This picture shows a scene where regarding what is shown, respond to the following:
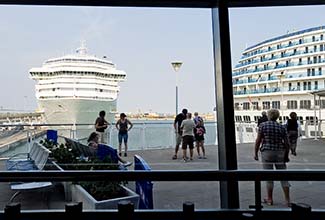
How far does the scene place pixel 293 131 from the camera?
354 centimetres

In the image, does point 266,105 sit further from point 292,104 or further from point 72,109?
point 72,109

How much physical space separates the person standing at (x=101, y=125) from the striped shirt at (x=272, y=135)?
165cm

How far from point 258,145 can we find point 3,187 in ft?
7.61

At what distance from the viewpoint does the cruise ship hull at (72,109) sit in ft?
10.4

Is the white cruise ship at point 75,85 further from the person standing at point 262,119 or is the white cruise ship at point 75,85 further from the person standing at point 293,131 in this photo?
the person standing at point 293,131

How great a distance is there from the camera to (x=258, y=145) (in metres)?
3.46

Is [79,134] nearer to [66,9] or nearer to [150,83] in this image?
[150,83]

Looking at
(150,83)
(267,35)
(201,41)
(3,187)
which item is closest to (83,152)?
(150,83)

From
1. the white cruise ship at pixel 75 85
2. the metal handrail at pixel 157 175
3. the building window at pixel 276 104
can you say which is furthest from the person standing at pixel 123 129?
the metal handrail at pixel 157 175

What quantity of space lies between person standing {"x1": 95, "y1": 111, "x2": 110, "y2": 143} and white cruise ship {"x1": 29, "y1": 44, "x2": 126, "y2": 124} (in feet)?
0.95

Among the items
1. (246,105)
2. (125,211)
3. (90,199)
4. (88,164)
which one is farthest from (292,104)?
(125,211)

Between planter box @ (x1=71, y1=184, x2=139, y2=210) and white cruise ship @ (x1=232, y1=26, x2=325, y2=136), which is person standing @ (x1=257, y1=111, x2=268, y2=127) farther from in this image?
planter box @ (x1=71, y1=184, x2=139, y2=210)

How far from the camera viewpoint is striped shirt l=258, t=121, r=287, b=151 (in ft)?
11.1

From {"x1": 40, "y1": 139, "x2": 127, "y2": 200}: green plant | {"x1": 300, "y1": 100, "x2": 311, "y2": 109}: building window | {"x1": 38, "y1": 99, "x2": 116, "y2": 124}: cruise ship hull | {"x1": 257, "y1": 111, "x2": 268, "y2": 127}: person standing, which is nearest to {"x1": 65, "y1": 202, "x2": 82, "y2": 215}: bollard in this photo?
{"x1": 40, "y1": 139, "x2": 127, "y2": 200}: green plant
